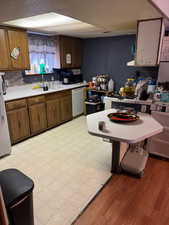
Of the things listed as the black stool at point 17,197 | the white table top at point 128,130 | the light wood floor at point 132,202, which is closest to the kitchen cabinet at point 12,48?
the white table top at point 128,130

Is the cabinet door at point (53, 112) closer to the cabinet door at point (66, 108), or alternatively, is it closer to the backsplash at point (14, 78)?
the cabinet door at point (66, 108)

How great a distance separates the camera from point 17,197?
3.52 ft

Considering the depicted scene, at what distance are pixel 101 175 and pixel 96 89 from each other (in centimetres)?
260

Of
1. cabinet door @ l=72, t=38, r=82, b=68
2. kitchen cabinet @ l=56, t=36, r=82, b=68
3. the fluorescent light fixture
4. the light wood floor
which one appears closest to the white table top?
the light wood floor

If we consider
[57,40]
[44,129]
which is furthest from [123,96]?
[57,40]

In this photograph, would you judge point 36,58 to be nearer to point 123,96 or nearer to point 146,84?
point 123,96

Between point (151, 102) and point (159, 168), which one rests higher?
point (151, 102)

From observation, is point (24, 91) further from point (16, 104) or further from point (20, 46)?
point (20, 46)

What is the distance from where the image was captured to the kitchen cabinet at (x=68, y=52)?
407 cm

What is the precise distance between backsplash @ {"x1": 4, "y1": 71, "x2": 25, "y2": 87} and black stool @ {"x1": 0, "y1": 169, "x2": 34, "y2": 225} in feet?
8.64

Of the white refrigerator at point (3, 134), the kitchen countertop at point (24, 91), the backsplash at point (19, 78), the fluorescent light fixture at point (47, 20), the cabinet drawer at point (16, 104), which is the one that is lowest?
the white refrigerator at point (3, 134)

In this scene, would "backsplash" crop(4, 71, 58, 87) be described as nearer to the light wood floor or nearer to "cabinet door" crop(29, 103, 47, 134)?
"cabinet door" crop(29, 103, 47, 134)

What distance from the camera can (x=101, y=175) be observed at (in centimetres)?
223

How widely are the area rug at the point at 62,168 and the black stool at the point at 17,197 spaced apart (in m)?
0.55
